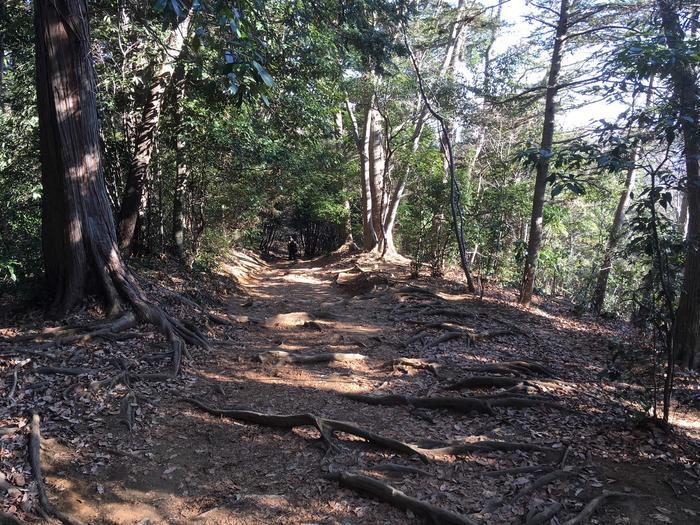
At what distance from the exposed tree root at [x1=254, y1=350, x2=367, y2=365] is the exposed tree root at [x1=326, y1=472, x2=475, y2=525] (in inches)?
126

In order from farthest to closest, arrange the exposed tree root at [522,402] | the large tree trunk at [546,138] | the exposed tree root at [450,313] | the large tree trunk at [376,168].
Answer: the large tree trunk at [376,168] < the large tree trunk at [546,138] < the exposed tree root at [450,313] < the exposed tree root at [522,402]

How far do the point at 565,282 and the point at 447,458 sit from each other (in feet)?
80.4

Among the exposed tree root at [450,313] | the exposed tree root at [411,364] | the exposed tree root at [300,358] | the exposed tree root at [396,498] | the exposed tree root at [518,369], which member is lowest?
the exposed tree root at [396,498]

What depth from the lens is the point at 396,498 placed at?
12.5 feet

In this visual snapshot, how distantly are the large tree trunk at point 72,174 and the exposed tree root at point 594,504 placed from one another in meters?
4.81

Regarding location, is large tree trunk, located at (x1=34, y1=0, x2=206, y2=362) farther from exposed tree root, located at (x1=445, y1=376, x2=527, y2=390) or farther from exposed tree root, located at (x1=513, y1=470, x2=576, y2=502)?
exposed tree root, located at (x1=513, y1=470, x2=576, y2=502)

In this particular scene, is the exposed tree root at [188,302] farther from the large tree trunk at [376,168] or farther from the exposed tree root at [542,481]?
the large tree trunk at [376,168]

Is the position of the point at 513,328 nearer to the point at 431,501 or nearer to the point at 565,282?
the point at 431,501

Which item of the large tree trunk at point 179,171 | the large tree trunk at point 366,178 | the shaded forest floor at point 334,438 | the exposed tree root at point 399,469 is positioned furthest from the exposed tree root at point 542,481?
the large tree trunk at point 366,178

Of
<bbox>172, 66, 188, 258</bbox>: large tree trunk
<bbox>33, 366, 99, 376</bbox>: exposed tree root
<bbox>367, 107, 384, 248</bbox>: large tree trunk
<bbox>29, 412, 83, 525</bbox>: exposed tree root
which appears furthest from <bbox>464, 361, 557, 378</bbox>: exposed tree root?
→ <bbox>367, 107, 384, 248</bbox>: large tree trunk

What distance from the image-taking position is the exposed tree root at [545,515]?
350cm

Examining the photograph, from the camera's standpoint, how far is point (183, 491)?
4.00 m

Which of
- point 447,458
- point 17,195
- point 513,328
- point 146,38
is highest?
point 146,38

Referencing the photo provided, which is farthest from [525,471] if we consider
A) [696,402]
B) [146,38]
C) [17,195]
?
[17,195]
